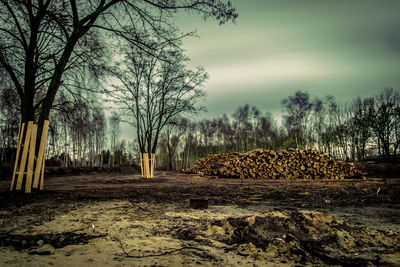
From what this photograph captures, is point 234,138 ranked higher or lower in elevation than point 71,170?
higher

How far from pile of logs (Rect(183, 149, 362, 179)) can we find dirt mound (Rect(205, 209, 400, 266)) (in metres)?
8.68

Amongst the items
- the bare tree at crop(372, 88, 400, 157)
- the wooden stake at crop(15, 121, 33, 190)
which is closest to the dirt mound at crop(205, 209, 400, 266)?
the wooden stake at crop(15, 121, 33, 190)

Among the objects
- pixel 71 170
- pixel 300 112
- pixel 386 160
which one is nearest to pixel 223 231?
pixel 71 170

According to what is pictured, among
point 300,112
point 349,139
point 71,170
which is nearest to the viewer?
point 71,170

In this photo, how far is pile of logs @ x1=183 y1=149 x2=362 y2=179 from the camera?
33.6ft

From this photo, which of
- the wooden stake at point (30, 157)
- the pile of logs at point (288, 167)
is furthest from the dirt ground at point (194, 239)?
the pile of logs at point (288, 167)

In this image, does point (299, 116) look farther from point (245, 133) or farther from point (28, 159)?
point (28, 159)

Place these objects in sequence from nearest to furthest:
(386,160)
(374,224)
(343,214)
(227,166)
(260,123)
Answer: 1. (374,224)
2. (343,214)
3. (227,166)
4. (386,160)
5. (260,123)

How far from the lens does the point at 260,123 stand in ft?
127

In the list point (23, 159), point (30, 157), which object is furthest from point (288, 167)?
point (23, 159)

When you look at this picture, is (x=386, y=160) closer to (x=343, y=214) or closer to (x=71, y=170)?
(x=343, y=214)

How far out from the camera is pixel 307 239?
2098 millimetres

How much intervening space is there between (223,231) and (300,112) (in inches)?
1278

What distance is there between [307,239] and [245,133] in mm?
37792
